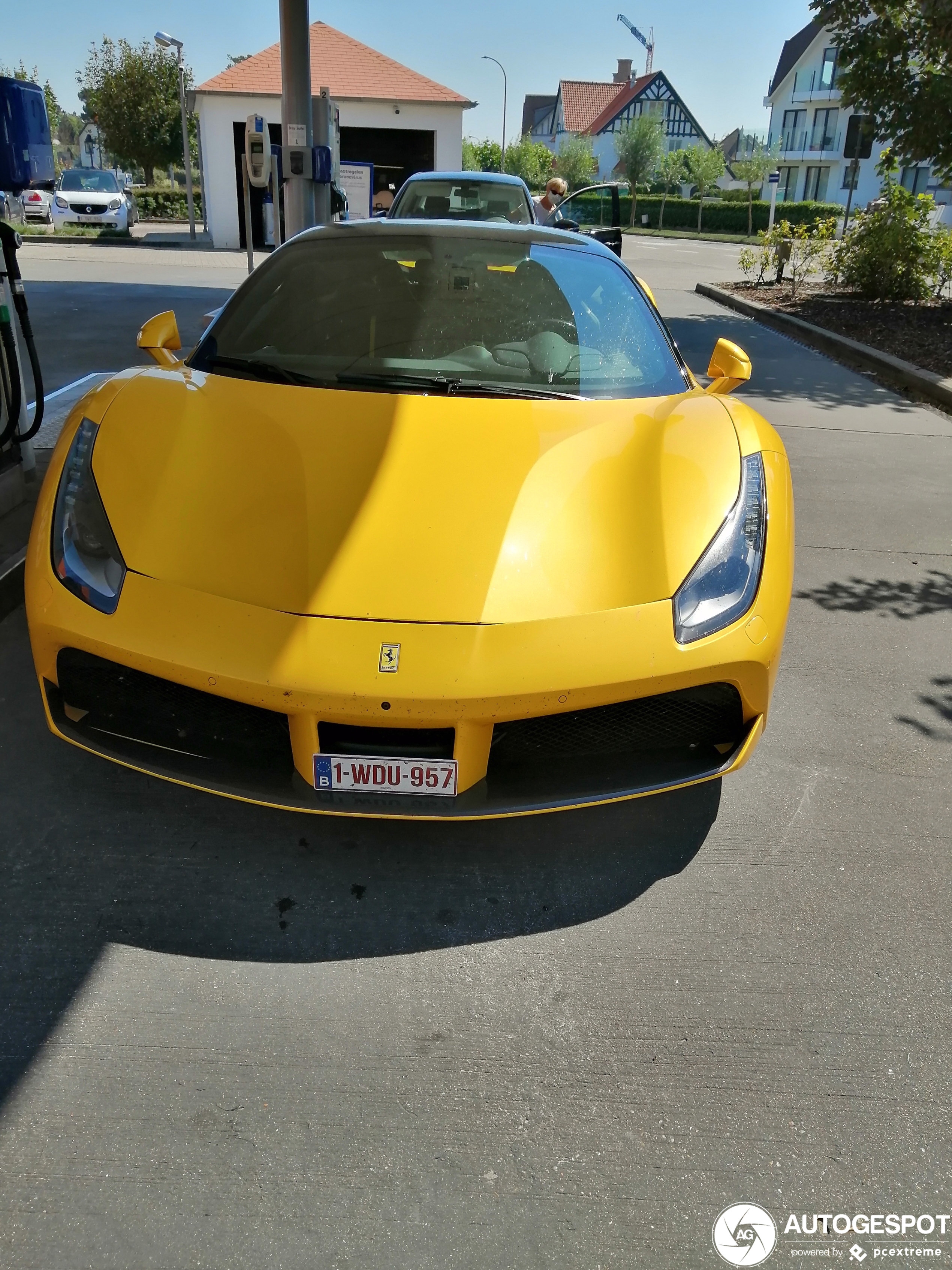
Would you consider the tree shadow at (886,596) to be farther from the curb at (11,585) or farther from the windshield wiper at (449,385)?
the curb at (11,585)

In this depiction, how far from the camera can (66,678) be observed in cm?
231

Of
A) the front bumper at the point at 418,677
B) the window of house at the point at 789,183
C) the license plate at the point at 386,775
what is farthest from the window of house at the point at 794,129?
the license plate at the point at 386,775

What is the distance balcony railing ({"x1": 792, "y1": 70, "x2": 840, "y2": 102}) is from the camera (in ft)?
213

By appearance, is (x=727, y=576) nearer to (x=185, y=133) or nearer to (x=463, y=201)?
(x=463, y=201)

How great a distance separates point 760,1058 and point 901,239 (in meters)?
13.5

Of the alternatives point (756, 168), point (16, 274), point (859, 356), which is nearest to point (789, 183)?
point (756, 168)

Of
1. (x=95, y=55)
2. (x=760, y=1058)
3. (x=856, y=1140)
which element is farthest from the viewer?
(x=95, y=55)

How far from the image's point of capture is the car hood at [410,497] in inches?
87.9

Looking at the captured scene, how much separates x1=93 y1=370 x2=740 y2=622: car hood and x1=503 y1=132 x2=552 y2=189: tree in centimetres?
7599

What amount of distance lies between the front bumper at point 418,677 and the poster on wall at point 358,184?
19.8m

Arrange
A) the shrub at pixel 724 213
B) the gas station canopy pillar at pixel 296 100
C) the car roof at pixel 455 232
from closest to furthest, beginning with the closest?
the car roof at pixel 455 232 < the gas station canopy pillar at pixel 296 100 < the shrub at pixel 724 213

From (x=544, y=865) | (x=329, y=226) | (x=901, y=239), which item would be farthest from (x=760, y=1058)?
(x=901, y=239)

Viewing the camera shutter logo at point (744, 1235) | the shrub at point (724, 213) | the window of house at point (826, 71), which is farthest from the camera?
the window of house at point (826, 71)

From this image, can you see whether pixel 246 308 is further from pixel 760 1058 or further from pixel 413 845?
pixel 760 1058
